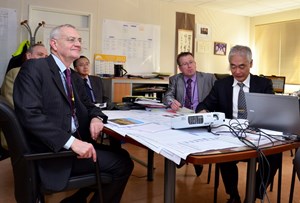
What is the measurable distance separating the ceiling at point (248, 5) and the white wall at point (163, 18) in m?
0.18

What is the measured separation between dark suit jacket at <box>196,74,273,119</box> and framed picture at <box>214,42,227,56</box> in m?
3.83

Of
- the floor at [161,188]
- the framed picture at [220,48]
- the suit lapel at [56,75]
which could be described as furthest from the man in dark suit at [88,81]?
the framed picture at [220,48]

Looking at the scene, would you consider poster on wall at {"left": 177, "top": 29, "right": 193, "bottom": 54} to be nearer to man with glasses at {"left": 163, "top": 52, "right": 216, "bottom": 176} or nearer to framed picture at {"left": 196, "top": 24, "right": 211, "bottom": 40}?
framed picture at {"left": 196, "top": 24, "right": 211, "bottom": 40}

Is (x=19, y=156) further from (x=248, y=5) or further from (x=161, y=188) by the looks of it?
(x=248, y=5)

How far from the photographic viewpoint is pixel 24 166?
52.1 inches

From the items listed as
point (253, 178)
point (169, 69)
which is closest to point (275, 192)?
point (253, 178)

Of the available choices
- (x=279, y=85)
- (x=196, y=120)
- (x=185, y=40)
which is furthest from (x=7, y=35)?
(x=279, y=85)

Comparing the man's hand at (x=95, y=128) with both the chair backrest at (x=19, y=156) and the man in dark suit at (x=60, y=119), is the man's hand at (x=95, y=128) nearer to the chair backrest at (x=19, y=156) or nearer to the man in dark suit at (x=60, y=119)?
the man in dark suit at (x=60, y=119)

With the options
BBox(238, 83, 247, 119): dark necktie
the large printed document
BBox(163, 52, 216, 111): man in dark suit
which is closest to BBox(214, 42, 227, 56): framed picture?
BBox(163, 52, 216, 111): man in dark suit

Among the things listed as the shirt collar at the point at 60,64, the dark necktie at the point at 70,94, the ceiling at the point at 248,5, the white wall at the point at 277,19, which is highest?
the ceiling at the point at 248,5

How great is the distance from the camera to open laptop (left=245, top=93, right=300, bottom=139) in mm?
1365

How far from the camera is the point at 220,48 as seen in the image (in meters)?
5.98

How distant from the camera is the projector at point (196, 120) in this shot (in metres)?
1.44

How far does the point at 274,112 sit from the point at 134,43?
12.6 ft
